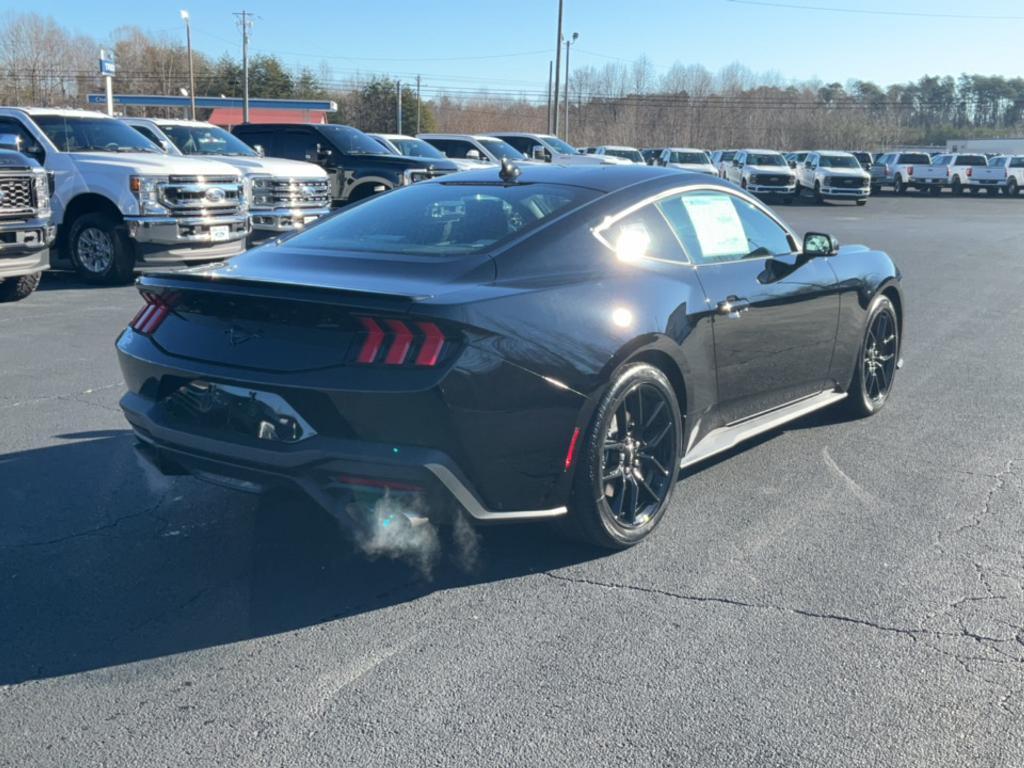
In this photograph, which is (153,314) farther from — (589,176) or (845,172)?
(845,172)

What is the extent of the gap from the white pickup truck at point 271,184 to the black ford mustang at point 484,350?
1062 centimetres

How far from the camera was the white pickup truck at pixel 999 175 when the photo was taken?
46.3 m

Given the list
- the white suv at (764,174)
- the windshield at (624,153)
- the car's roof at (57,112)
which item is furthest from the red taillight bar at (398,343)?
the white suv at (764,174)

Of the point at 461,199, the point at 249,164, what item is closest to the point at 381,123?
the point at 249,164

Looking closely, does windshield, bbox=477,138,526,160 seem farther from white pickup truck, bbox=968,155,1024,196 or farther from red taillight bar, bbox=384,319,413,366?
white pickup truck, bbox=968,155,1024,196

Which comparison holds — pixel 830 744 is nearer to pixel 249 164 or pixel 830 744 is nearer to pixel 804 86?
pixel 249 164

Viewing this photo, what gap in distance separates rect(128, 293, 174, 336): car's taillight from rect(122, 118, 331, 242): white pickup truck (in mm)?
11000

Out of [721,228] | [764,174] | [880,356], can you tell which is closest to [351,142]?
[880,356]

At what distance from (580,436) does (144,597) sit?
5.73 ft

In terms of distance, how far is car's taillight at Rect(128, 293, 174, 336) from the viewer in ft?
13.7

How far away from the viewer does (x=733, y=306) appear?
4992 millimetres

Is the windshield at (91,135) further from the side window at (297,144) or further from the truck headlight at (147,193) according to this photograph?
the side window at (297,144)

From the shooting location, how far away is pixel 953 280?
14617 millimetres

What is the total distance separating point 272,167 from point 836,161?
2936 cm
